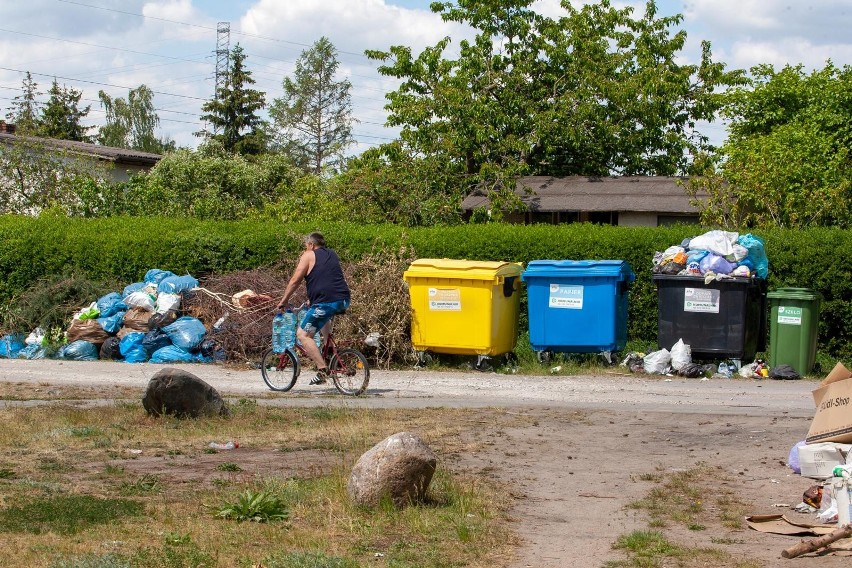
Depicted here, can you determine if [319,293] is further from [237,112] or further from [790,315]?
[237,112]

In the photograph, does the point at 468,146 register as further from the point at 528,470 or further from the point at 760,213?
the point at 528,470

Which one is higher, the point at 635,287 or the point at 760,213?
the point at 760,213

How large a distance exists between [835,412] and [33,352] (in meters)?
13.2

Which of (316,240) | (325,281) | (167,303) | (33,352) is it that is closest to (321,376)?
(325,281)

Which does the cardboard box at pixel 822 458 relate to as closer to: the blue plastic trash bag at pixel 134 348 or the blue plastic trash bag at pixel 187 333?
the blue plastic trash bag at pixel 187 333

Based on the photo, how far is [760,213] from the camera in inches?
831

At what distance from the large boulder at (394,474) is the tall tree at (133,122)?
226 feet

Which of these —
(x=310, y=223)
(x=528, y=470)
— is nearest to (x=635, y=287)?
(x=310, y=223)

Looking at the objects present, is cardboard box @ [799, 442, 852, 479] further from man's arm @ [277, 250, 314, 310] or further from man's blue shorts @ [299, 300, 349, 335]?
man's arm @ [277, 250, 314, 310]

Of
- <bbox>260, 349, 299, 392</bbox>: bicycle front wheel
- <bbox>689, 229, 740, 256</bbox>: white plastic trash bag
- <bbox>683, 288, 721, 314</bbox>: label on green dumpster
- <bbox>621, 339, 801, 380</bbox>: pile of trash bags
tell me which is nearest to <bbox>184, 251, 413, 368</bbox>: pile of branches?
<bbox>260, 349, 299, 392</bbox>: bicycle front wheel

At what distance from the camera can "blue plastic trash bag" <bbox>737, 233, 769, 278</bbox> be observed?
14812mm

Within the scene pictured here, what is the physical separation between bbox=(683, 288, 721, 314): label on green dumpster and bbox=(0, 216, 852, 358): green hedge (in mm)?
1275

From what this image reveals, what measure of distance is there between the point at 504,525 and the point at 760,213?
1596 cm

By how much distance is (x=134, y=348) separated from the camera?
16.1m
